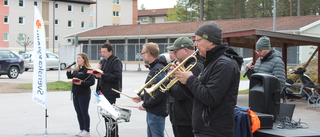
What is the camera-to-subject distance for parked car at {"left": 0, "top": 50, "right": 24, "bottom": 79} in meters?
25.9

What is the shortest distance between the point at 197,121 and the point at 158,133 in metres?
2.23

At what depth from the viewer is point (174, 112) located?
5.45m

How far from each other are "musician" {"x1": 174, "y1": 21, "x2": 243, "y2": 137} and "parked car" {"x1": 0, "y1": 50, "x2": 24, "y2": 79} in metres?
23.3

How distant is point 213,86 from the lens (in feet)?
13.4

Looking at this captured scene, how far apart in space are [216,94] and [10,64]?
78.1 ft

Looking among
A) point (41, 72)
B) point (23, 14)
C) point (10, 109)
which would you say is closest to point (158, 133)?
point (41, 72)

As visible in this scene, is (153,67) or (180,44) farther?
(153,67)

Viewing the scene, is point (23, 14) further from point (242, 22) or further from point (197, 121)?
point (197, 121)

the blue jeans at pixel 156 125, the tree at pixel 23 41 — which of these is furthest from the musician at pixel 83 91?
the tree at pixel 23 41

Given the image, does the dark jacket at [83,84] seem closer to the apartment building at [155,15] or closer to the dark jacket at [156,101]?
the dark jacket at [156,101]

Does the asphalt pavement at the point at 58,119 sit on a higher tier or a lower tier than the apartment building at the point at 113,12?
lower

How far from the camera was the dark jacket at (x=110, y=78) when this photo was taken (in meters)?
8.21

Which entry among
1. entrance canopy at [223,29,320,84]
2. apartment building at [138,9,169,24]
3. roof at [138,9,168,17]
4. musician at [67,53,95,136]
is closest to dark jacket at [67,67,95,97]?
musician at [67,53,95,136]

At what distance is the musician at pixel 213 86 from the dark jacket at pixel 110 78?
13.1ft
